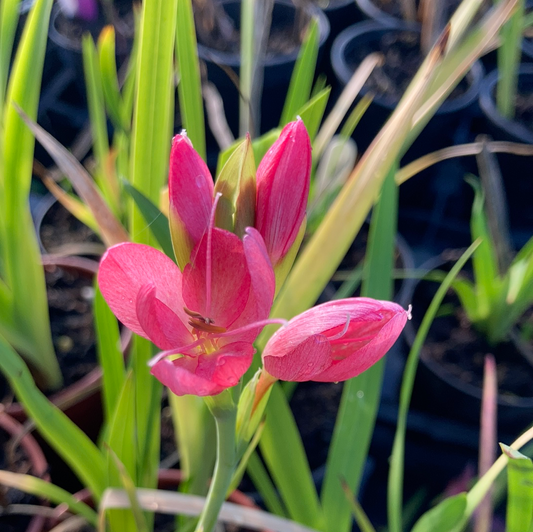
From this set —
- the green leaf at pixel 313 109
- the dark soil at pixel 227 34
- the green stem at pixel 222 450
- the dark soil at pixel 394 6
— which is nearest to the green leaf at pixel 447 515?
the green stem at pixel 222 450

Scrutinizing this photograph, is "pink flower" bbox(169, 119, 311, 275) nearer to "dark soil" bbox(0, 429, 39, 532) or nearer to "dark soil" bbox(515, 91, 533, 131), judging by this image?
"dark soil" bbox(0, 429, 39, 532)

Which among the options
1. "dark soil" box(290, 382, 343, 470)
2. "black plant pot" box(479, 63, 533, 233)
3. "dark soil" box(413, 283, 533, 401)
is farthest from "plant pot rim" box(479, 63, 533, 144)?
"dark soil" box(290, 382, 343, 470)

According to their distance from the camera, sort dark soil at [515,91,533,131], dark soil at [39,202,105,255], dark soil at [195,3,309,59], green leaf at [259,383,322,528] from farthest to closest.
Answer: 1. dark soil at [195,3,309,59]
2. dark soil at [515,91,533,131]
3. dark soil at [39,202,105,255]
4. green leaf at [259,383,322,528]

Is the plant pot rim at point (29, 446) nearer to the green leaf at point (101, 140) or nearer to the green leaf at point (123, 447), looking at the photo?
the green leaf at point (123, 447)

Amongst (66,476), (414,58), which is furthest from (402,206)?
(66,476)

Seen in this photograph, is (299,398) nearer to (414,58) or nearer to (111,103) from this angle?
(111,103)

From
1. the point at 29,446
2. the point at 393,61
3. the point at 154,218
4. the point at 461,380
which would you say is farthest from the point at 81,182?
the point at 393,61

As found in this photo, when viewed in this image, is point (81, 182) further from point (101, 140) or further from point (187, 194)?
point (101, 140)
